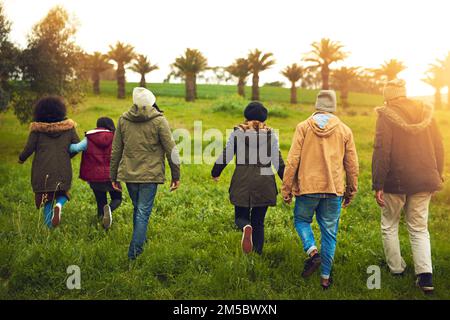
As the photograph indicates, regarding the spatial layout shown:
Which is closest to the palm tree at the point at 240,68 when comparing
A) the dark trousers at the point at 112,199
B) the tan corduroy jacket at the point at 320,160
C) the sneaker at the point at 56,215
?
the dark trousers at the point at 112,199

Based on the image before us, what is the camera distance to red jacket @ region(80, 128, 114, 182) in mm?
6811

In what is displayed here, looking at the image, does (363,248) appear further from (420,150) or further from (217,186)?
(217,186)

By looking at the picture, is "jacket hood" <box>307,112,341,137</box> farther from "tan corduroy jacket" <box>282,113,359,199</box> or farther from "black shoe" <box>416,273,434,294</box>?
"black shoe" <box>416,273,434,294</box>

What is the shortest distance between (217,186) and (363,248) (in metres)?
5.01

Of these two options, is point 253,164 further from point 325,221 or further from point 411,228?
point 411,228

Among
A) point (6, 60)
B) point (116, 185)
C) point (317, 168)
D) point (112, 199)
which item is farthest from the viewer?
point (6, 60)

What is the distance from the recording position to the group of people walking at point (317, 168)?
4.96 metres

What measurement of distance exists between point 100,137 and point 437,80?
192 ft

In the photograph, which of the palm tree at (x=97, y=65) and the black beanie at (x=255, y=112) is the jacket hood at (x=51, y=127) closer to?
the black beanie at (x=255, y=112)

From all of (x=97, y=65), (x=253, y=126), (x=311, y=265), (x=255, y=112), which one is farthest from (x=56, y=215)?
(x=97, y=65)

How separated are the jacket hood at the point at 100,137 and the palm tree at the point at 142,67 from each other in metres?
32.0

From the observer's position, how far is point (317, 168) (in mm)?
4926

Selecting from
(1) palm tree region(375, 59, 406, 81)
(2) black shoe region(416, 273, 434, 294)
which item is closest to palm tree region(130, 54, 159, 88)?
(1) palm tree region(375, 59, 406, 81)

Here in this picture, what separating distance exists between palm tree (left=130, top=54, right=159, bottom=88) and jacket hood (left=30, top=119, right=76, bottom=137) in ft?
106
